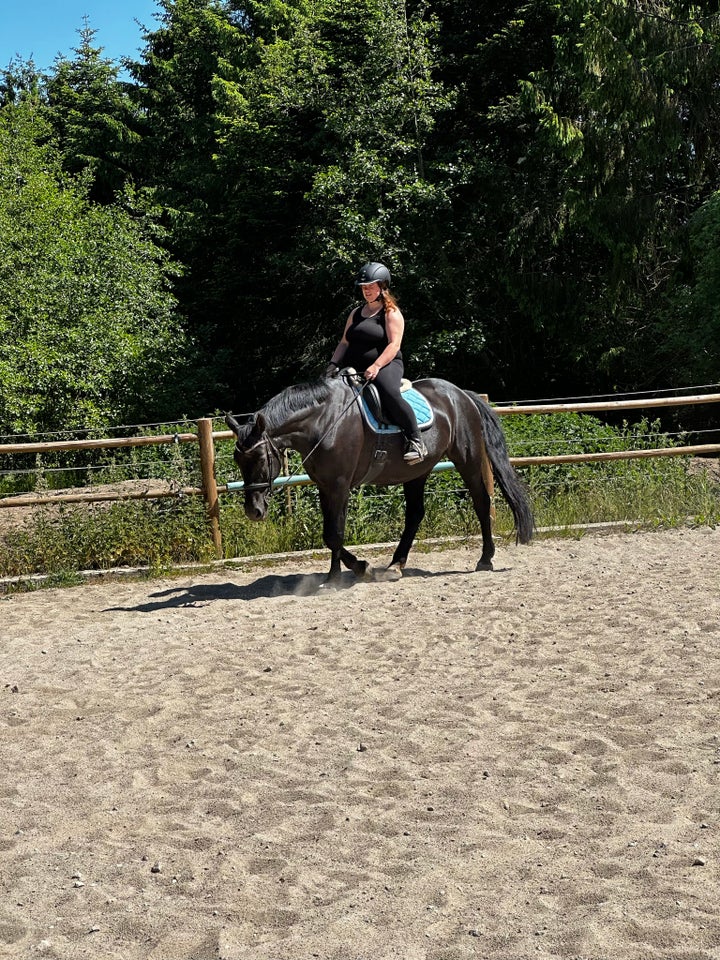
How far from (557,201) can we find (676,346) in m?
4.35

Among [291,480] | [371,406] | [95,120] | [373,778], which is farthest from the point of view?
[95,120]

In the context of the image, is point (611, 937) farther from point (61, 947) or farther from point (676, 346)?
point (676, 346)

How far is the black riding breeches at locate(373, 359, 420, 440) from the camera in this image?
361 inches

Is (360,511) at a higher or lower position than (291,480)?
lower

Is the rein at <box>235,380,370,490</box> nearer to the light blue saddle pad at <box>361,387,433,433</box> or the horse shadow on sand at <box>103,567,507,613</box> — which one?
the light blue saddle pad at <box>361,387,433,433</box>

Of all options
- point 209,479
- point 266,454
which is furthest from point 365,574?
point 209,479

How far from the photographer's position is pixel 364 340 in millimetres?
9227

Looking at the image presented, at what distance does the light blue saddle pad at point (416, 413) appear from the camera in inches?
365

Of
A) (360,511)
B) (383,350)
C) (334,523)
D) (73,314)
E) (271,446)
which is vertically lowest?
(360,511)

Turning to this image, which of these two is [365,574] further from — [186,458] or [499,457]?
[186,458]

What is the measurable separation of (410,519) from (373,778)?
5.18 m

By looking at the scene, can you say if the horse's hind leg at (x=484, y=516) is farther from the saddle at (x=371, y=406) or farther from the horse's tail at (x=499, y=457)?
the saddle at (x=371, y=406)

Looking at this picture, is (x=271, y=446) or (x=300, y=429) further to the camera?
(x=300, y=429)

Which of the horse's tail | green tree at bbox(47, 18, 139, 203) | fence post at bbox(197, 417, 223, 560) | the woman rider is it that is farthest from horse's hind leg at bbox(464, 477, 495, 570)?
green tree at bbox(47, 18, 139, 203)
